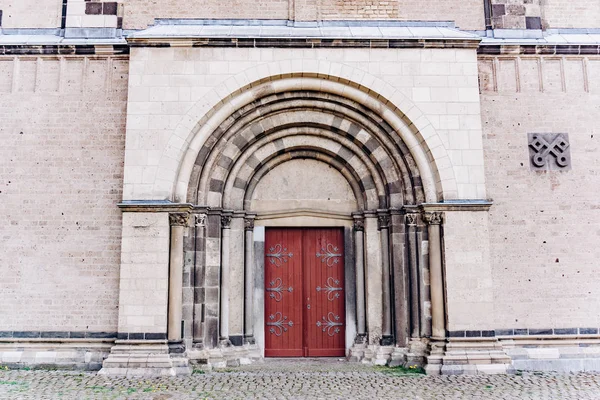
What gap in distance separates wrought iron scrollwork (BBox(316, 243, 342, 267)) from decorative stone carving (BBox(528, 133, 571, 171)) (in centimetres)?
366

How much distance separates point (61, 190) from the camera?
28.7 feet

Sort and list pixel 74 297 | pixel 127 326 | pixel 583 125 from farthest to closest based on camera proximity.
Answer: pixel 583 125
pixel 74 297
pixel 127 326

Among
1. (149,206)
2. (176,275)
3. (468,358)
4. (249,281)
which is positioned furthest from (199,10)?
(468,358)

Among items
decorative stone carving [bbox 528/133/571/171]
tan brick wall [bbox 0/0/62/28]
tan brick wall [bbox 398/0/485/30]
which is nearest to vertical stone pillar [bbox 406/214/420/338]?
decorative stone carving [bbox 528/133/571/171]

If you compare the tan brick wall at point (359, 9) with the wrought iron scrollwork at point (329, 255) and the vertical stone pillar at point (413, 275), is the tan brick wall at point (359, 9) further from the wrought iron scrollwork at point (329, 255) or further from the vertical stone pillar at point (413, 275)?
the wrought iron scrollwork at point (329, 255)

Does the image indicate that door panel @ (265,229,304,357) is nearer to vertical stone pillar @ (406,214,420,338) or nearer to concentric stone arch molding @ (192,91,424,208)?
concentric stone arch molding @ (192,91,424,208)

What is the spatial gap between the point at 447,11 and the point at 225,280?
6.21 metres

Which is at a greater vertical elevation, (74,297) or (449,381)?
(74,297)

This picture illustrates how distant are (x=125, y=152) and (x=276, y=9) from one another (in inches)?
147

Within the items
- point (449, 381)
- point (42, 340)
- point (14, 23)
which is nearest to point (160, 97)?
point (14, 23)

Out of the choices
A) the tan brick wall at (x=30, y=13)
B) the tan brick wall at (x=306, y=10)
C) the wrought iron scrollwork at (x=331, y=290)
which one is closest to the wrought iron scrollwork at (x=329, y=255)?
the wrought iron scrollwork at (x=331, y=290)

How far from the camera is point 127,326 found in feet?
25.9

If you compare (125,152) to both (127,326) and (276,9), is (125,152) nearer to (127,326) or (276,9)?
(127,326)

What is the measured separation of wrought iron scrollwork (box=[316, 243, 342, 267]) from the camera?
930 cm
